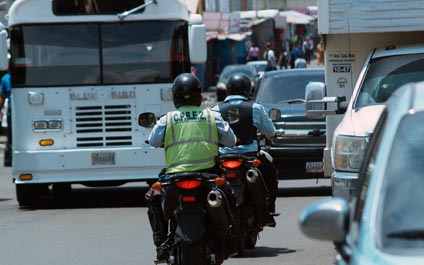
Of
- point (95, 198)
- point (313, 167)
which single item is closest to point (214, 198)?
point (313, 167)

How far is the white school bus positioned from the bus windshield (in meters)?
0.01

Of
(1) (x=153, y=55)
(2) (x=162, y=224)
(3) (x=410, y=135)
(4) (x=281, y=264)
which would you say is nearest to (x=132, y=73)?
(1) (x=153, y=55)

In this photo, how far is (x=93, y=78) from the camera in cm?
1656

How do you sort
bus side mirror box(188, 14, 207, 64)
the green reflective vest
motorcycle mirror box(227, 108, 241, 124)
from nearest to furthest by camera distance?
the green reflective vest → motorcycle mirror box(227, 108, 241, 124) → bus side mirror box(188, 14, 207, 64)

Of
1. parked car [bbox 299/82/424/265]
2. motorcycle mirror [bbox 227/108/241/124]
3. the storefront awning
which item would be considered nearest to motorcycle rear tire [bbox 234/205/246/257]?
motorcycle mirror [bbox 227/108/241/124]

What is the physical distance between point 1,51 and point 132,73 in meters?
1.81

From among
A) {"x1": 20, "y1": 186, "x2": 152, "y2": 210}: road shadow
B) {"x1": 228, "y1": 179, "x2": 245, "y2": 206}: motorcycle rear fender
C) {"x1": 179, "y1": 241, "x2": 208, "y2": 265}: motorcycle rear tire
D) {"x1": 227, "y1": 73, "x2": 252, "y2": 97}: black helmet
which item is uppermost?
{"x1": 227, "y1": 73, "x2": 252, "y2": 97}: black helmet

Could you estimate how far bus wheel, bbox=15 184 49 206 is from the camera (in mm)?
16844

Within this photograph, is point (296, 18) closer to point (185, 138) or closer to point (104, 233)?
point (104, 233)

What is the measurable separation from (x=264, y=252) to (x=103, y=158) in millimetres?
5010

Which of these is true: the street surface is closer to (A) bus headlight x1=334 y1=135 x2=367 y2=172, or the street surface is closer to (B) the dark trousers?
(A) bus headlight x1=334 y1=135 x2=367 y2=172


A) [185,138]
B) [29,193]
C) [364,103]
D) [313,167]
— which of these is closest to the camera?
[185,138]

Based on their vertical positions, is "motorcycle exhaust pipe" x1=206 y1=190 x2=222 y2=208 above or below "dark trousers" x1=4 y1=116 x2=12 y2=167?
above

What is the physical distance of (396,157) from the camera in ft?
17.9
